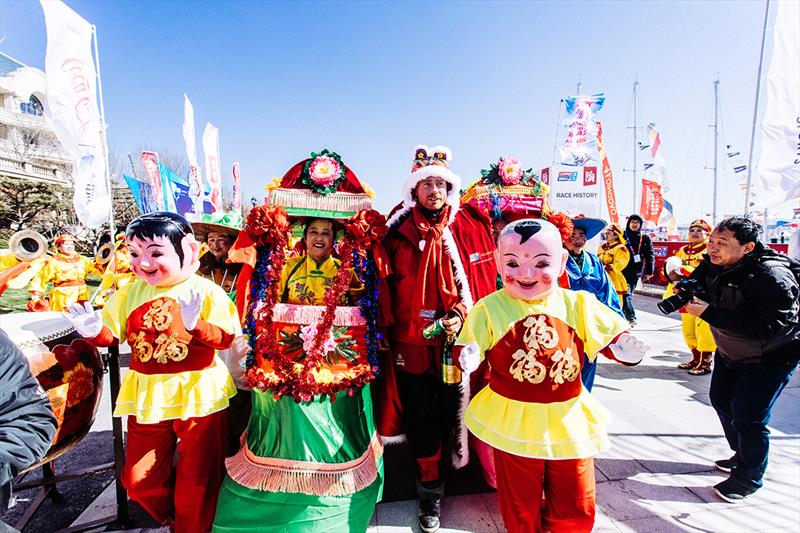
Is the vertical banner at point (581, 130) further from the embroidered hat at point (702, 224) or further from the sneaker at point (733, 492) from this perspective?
the sneaker at point (733, 492)

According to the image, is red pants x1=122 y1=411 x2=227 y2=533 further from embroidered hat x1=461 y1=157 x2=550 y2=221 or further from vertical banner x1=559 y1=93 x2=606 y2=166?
vertical banner x1=559 y1=93 x2=606 y2=166

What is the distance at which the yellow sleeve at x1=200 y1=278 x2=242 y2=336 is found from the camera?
2008 millimetres

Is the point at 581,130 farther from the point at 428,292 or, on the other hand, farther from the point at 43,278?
the point at 43,278

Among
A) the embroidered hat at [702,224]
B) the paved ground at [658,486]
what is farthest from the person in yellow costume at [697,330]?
the paved ground at [658,486]

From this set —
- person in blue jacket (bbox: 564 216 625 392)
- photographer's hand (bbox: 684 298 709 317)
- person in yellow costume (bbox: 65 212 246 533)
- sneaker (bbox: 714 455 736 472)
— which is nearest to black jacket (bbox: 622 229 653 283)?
person in blue jacket (bbox: 564 216 625 392)

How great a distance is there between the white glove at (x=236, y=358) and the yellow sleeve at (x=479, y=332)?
1483 mm

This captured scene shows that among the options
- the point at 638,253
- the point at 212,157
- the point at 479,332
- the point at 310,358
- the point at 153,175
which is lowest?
the point at 310,358

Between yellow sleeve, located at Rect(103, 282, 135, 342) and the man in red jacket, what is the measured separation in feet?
4.77

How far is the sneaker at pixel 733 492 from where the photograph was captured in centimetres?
237

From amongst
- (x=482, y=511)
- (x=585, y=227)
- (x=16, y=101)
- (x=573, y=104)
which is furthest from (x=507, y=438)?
(x=16, y=101)

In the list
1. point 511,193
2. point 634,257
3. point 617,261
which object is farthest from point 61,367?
point 634,257

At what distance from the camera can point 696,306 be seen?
2266 millimetres

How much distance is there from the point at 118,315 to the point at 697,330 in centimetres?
600

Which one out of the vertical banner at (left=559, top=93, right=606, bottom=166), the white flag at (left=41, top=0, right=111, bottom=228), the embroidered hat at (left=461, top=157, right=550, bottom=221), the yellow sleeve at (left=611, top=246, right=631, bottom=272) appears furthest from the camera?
the vertical banner at (left=559, top=93, right=606, bottom=166)
